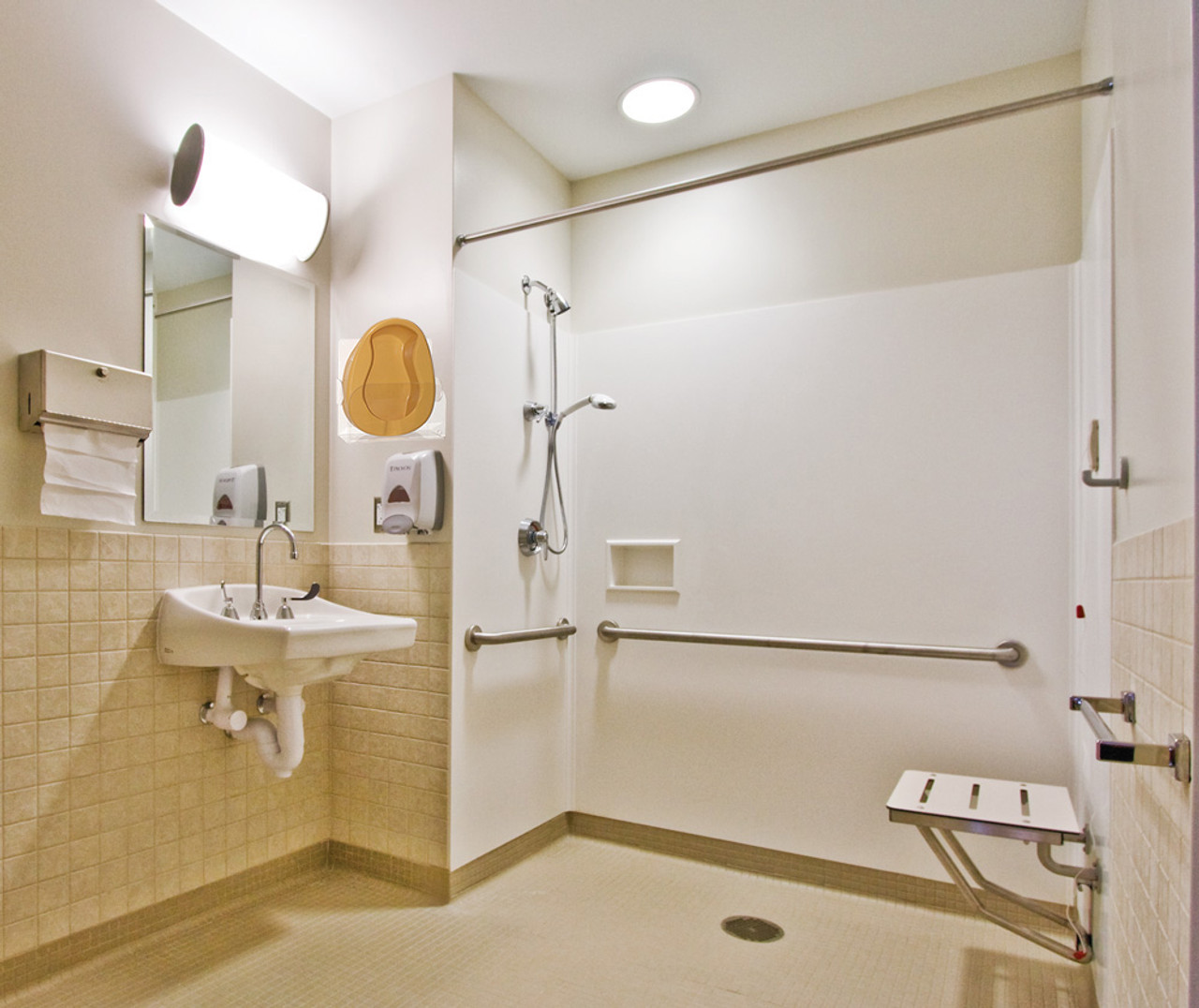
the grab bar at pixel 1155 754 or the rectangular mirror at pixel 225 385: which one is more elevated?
the rectangular mirror at pixel 225 385

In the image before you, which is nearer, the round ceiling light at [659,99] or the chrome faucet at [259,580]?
the chrome faucet at [259,580]

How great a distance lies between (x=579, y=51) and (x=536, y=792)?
92.6 inches

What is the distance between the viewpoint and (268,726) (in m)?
2.22

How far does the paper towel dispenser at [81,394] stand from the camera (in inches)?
70.1

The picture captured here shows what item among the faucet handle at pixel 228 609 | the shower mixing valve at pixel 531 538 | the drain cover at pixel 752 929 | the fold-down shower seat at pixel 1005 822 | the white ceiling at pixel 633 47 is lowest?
the drain cover at pixel 752 929

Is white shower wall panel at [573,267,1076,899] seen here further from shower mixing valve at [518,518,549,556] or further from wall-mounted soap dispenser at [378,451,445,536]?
wall-mounted soap dispenser at [378,451,445,536]

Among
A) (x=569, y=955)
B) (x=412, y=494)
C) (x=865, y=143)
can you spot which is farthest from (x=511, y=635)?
(x=865, y=143)

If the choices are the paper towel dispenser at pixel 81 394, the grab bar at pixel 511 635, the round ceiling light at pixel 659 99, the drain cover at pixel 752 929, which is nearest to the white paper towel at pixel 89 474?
the paper towel dispenser at pixel 81 394

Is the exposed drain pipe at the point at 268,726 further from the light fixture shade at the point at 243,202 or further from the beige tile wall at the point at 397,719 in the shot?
the light fixture shade at the point at 243,202

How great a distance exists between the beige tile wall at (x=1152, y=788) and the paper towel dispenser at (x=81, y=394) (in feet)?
6.92

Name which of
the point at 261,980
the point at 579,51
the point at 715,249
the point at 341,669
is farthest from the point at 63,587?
the point at 715,249

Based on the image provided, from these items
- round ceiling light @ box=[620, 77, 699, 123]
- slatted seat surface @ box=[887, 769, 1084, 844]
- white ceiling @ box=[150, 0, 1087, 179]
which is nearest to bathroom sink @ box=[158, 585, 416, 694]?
slatted seat surface @ box=[887, 769, 1084, 844]

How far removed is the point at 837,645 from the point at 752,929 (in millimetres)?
828

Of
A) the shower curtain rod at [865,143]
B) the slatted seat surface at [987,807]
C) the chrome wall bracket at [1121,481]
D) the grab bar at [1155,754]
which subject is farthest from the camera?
the slatted seat surface at [987,807]
